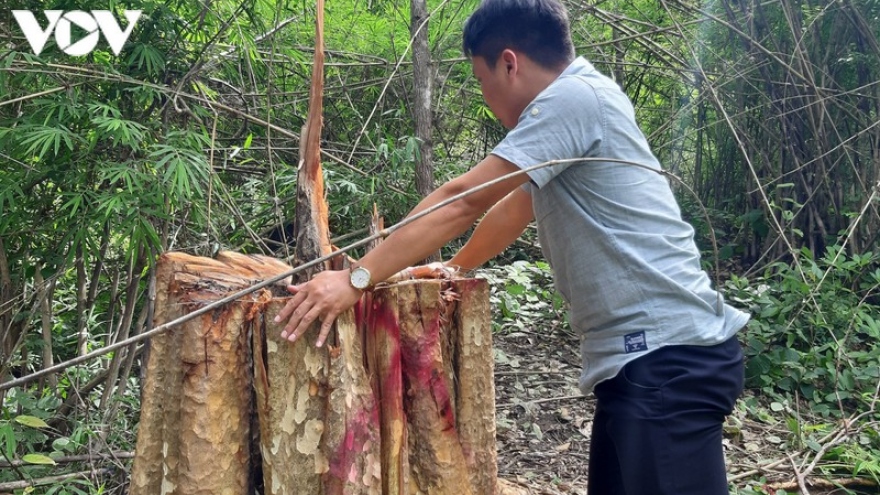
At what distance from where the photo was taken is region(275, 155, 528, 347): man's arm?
1774 mm

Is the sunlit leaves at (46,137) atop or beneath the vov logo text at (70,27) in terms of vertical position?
beneath

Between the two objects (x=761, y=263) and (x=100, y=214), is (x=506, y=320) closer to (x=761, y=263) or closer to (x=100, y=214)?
(x=761, y=263)

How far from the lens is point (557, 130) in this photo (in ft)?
5.95

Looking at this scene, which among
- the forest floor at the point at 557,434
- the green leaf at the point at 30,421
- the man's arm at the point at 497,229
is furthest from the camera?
the forest floor at the point at 557,434

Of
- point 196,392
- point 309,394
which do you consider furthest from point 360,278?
point 196,392

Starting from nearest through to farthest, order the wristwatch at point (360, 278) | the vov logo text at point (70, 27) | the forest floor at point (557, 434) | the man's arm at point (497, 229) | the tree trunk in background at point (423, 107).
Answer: the wristwatch at point (360, 278) → the man's arm at point (497, 229) → the vov logo text at point (70, 27) → the forest floor at point (557, 434) → the tree trunk in background at point (423, 107)

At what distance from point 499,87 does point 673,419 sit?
1020mm

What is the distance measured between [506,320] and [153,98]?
2714mm

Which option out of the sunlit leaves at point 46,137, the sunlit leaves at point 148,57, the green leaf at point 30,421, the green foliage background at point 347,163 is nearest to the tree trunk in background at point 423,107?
the green foliage background at point 347,163

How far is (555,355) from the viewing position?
15.5 ft

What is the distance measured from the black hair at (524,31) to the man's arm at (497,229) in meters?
0.57

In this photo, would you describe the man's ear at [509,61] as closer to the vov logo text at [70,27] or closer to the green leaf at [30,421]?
the vov logo text at [70,27]

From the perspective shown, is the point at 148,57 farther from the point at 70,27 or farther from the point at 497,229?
the point at 497,229

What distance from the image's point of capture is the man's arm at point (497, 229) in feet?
8.13
